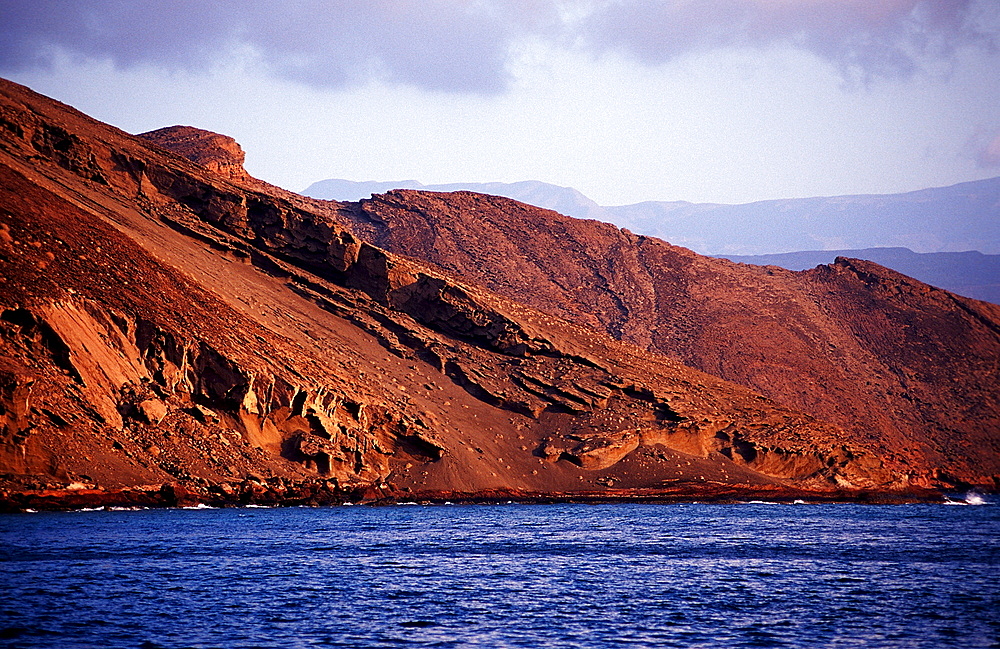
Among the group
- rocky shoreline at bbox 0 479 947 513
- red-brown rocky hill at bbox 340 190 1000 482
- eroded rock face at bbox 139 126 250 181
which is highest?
eroded rock face at bbox 139 126 250 181

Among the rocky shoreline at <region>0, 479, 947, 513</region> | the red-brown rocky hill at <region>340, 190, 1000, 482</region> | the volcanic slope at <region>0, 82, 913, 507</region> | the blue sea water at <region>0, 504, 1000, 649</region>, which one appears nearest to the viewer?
the blue sea water at <region>0, 504, 1000, 649</region>

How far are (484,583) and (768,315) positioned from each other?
123 m

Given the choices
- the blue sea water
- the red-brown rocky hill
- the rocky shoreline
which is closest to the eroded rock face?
the red-brown rocky hill

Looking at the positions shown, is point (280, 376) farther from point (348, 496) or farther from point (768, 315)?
point (768, 315)

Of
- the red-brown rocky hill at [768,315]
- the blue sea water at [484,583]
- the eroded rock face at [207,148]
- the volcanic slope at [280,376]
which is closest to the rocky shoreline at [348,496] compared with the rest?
the volcanic slope at [280,376]

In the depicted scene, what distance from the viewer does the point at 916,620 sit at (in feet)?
94.7

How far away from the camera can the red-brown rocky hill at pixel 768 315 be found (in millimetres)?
135500

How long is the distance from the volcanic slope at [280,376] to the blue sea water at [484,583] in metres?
8.76

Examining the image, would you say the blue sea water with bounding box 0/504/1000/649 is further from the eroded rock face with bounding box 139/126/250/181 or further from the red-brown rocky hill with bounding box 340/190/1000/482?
the eroded rock face with bounding box 139/126/250/181

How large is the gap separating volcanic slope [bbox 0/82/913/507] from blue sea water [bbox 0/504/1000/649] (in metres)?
8.76

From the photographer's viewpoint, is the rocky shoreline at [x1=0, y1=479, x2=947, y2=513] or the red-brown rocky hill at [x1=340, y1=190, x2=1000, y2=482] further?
the red-brown rocky hill at [x1=340, y1=190, x2=1000, y2=482]

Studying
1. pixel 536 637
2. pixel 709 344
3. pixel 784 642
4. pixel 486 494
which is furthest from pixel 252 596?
pixel 709 344

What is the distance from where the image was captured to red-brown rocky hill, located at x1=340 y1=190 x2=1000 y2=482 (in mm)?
135500

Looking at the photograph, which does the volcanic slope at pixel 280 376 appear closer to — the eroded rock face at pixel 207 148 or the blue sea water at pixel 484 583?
the blue sea water at pixel 484 583
